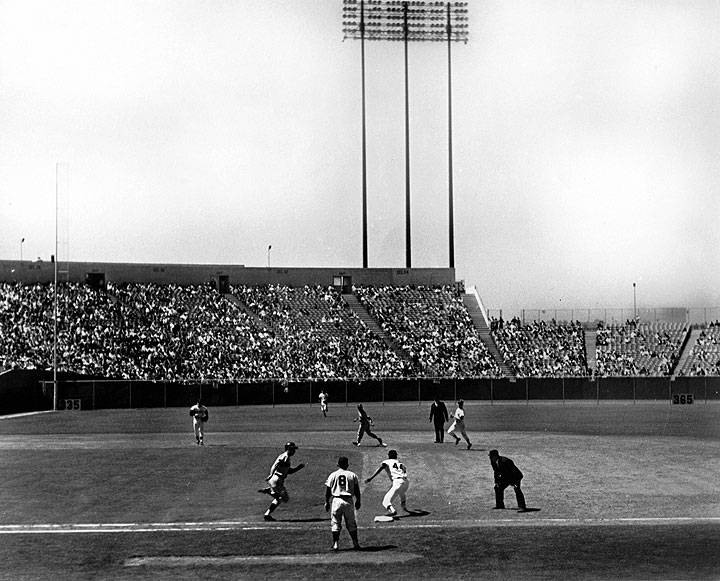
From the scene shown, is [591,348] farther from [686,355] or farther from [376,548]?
[376,548]

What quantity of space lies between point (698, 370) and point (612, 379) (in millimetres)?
10830

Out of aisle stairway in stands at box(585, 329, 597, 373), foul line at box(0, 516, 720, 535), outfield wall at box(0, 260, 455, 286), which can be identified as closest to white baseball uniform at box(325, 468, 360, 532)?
foul line at box(0, 516, 720, 535)

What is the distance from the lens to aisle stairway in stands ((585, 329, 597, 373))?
84.6m

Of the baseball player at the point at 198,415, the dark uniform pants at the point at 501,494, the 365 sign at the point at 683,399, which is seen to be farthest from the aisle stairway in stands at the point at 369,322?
the dark uniform pants at the point at 501,494

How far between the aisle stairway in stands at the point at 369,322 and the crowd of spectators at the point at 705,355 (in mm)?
23110

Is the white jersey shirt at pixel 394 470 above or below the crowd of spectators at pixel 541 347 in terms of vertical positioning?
below

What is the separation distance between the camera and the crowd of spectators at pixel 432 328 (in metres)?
81.8

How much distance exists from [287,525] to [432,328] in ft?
216

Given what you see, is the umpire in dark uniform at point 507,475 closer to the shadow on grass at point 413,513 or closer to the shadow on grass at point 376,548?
the shadow on grass at point 413,513

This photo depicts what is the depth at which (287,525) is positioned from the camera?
69.8ft

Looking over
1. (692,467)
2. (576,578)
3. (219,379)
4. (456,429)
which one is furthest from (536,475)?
(219,379)

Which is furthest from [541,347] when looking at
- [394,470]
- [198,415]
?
[394,470]

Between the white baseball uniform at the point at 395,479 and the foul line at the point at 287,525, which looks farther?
the white baseball uniform at the point at 395,479

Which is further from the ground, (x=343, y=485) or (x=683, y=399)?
(x=343, y=485)
